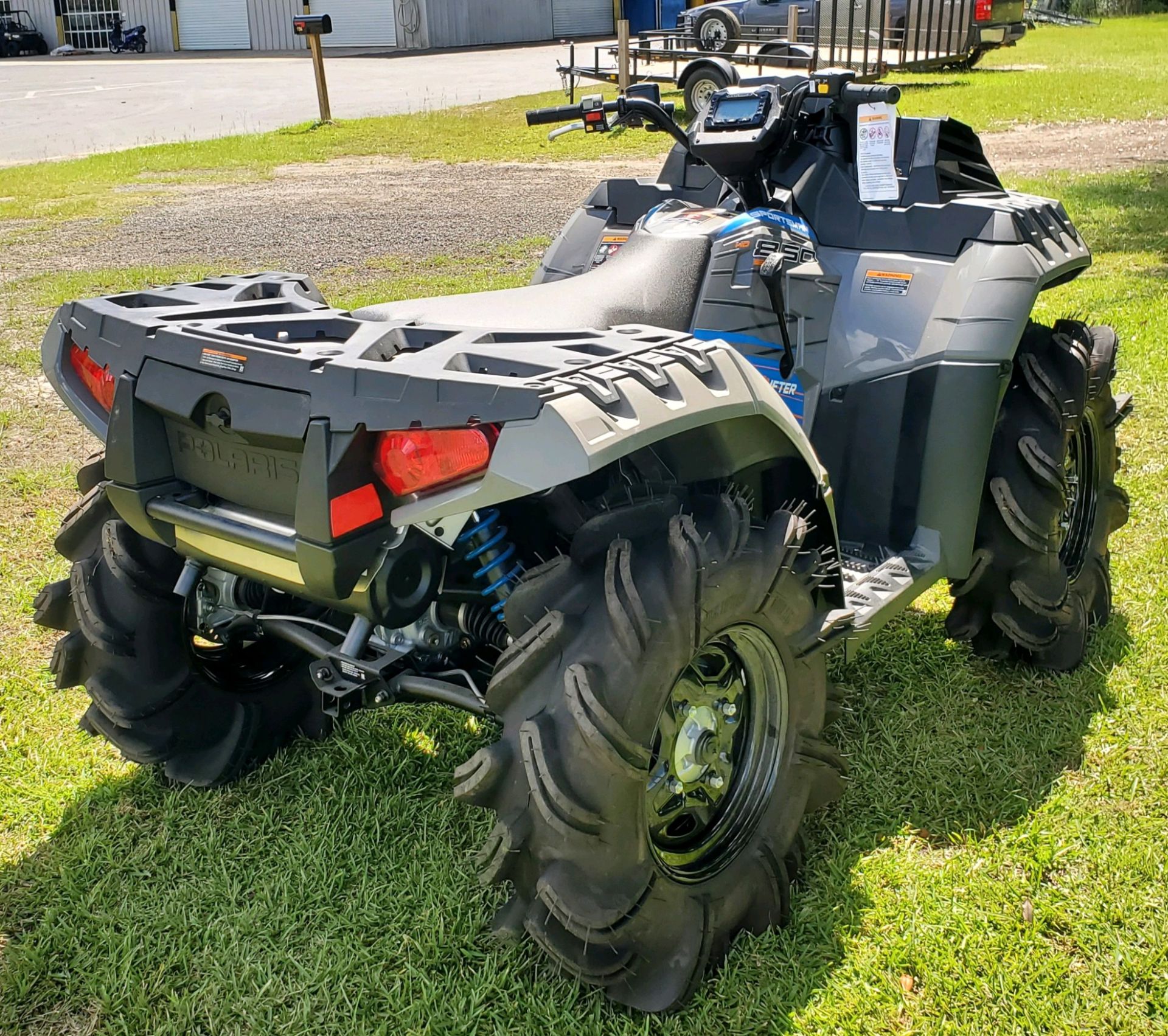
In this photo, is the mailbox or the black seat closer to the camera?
the black seat

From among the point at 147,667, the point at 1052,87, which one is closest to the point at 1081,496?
the point at 147,667

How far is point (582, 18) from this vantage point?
38.7m

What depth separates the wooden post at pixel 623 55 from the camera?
55.7ft

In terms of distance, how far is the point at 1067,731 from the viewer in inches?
141

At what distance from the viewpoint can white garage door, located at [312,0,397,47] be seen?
35469mm

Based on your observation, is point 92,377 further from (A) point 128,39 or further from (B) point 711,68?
(A) point 128,39

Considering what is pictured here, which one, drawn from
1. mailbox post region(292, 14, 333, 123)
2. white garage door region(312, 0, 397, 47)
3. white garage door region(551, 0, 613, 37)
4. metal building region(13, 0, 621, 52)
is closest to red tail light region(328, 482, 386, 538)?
mailbox post region(292, 14, 333, 123)

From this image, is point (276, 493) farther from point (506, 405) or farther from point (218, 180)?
point (218, 180)

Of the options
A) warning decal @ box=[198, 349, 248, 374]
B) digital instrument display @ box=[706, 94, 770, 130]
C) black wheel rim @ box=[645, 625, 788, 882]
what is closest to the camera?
warning decal @ box=[198, 349, 248, 374]

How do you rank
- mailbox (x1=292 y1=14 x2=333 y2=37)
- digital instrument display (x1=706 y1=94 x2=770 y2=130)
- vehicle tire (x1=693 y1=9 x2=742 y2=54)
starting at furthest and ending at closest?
vehicle tire (x1=693 y1=9 x2=742 y2=54)
mailbox (x1=292 y1=14 x2=333 y2=37)
digital instrument display (x1=706 y1=94 x2=770 y2=130)

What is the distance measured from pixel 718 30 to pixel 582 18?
1918cm

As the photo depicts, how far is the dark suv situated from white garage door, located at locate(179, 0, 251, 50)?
5.15 metres

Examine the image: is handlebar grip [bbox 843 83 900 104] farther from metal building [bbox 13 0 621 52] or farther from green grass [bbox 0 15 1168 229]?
metal building [bbox 13 0 621 52]

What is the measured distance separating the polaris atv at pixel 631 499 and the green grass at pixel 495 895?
0.55 ft
